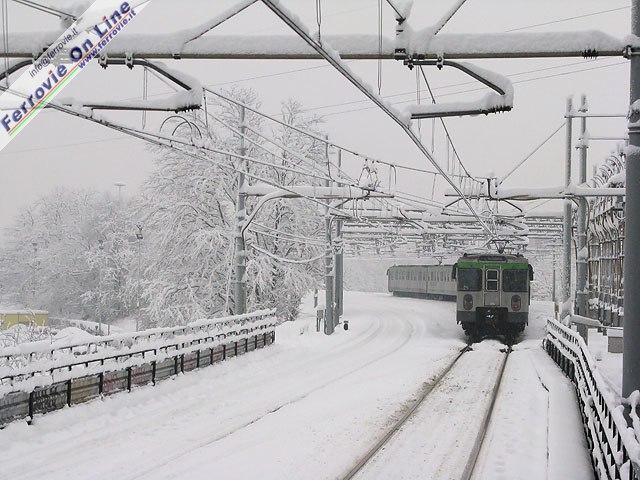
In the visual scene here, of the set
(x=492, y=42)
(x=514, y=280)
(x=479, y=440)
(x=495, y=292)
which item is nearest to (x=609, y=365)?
(x=479, y=440)

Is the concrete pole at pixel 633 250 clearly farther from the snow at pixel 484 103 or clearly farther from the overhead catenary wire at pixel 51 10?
the overhead catenary wire at pixel 51 10

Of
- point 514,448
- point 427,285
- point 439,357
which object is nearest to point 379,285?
point 427,285

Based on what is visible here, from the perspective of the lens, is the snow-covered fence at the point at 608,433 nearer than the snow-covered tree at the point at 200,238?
Yes

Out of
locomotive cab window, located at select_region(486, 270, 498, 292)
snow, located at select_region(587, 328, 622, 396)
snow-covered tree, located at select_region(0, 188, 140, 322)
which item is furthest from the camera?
snow-covered tree, located at select_region(0, 188, 140, 322)

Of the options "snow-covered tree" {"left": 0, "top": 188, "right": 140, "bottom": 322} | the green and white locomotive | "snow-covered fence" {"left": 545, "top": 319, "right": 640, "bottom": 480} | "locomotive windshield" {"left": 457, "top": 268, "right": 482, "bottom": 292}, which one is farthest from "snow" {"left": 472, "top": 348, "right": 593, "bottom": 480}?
"snow-covered tree" {"left": 0, "top": 188, "right": 140, "bottom": 322}

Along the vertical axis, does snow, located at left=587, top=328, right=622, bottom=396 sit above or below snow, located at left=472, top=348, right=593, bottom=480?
above

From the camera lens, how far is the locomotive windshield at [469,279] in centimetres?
2950

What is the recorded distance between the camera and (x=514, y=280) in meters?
29.3

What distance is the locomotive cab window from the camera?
29.3m

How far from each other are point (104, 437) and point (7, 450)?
147 cm

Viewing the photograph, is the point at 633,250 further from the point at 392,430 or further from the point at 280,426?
the point at 280,426

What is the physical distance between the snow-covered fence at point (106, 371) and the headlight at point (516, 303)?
1368cm

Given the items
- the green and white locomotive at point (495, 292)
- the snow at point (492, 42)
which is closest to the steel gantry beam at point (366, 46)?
the snow at point (492, 42)

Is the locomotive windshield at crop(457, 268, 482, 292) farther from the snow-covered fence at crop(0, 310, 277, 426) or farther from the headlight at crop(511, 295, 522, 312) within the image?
the snow-covered fence at crop(0, 310, 277, 426)
